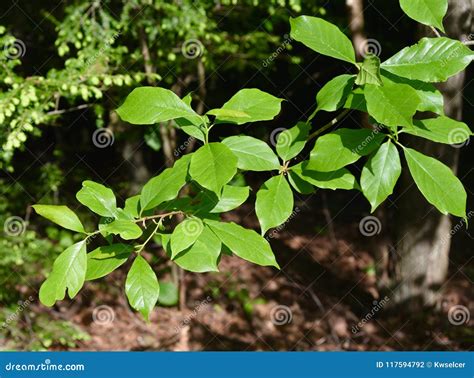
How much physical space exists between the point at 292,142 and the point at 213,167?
11.1 inches

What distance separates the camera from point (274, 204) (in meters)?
1.17

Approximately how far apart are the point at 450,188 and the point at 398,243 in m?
3.19

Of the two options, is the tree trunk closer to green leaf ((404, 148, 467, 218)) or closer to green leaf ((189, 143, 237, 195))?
green leaf ((404, 148, 467, 218))

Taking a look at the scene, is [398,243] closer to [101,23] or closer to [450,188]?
[101,23]

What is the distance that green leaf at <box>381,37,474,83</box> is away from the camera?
1080 mm

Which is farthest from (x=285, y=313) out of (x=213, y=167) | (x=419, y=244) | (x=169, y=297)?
(x=213, y=167)

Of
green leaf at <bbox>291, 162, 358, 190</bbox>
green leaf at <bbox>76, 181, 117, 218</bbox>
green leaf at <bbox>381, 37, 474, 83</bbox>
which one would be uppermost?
green leaf at <bbox>381, 37, 474, 83</bbox>

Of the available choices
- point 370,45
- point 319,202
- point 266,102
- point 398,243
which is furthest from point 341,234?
point 266,102

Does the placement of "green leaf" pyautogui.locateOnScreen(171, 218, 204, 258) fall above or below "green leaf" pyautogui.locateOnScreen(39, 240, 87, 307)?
above

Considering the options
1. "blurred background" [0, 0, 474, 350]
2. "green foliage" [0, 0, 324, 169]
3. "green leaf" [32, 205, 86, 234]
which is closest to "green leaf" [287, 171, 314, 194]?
"green leaf" [32, 205, 86, 234]

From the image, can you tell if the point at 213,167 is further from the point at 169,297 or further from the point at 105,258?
the point at 169,297

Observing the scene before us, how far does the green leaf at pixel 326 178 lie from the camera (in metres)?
1.19

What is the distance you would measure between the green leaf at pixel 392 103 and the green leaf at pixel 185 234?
1.29 ft

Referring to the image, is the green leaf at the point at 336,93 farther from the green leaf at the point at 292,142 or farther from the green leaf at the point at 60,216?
the green leaf at the point at 60,216
